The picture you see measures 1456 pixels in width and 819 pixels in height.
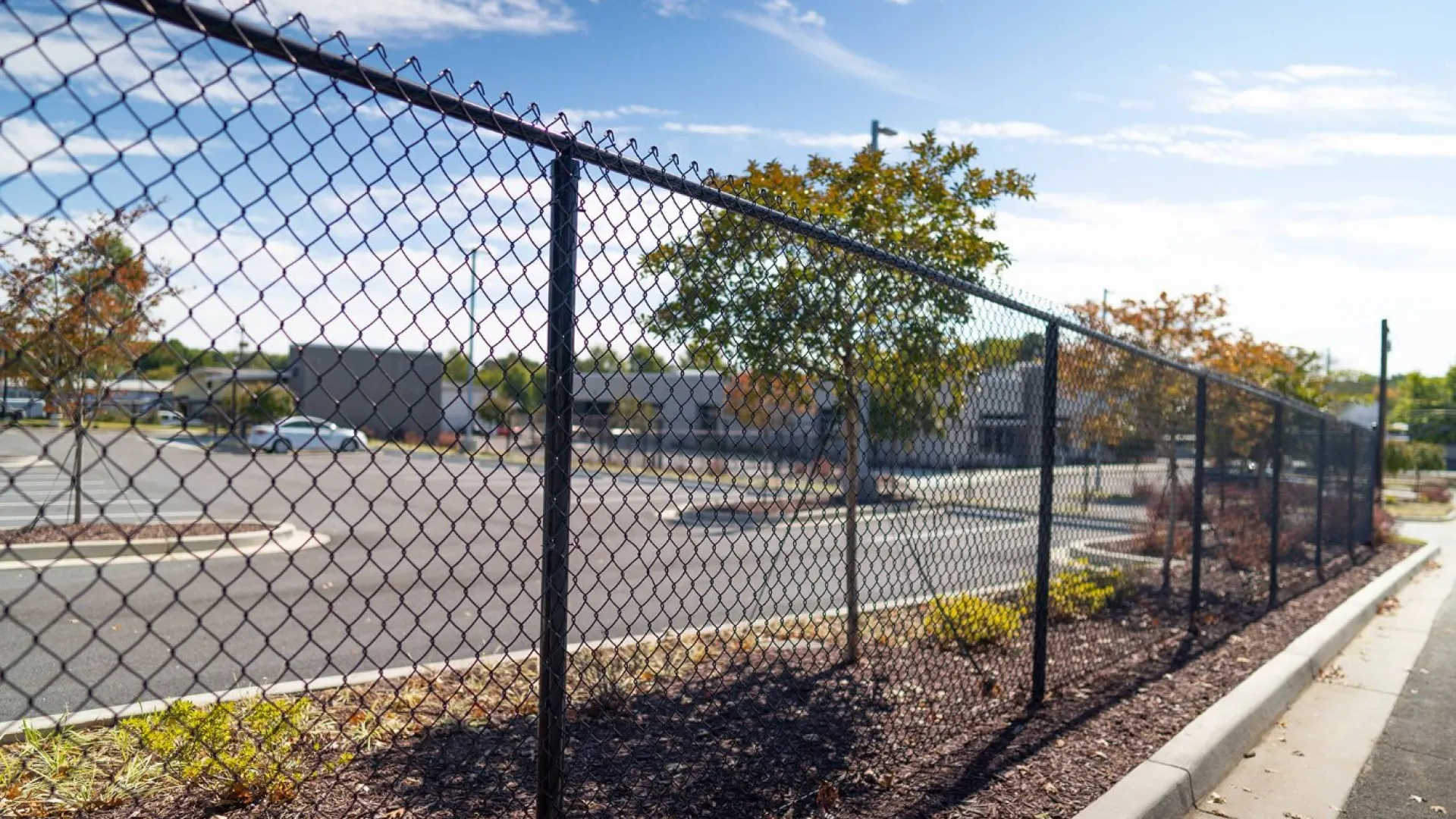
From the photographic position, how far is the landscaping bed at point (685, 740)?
11.6ft

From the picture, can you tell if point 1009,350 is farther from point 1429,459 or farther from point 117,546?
point 1429,459

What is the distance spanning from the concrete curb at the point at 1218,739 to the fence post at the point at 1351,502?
20.1ft

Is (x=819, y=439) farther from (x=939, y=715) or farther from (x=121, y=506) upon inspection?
(x=121, y=506)

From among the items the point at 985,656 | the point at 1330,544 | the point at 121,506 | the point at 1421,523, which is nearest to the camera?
the point at 985,656

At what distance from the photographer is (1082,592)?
7.71 m

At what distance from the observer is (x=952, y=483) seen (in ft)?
18.2

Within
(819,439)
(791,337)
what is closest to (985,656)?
(819,439)

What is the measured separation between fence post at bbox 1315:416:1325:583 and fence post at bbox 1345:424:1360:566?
5.69 ft

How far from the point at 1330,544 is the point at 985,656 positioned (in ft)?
31.5

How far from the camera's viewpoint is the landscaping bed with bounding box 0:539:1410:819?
11.6 ft

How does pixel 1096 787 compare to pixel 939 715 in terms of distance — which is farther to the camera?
pixel 939 715

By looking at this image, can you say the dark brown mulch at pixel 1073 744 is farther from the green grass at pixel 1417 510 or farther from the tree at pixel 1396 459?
the tree at pixel 1396 459

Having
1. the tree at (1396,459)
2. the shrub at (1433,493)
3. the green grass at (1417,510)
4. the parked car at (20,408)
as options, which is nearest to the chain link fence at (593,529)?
the parked car at (20,408)

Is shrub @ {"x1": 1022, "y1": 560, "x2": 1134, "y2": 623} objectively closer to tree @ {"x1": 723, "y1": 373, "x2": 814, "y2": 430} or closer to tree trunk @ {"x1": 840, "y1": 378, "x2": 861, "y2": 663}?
tree trunk @ {"x1": 840, "y1": 378, "x2": 861, "y2": 663}
